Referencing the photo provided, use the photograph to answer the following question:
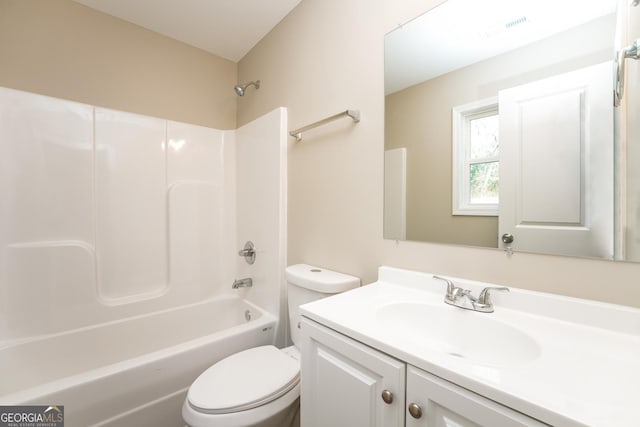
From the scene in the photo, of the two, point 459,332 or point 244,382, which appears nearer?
point 459,332

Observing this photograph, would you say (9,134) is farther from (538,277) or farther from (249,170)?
(538,277)

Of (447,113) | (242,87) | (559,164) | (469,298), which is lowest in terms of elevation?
(469,298)

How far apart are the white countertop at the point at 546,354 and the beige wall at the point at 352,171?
0.19 ft

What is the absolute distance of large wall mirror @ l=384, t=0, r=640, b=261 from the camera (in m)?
0.74

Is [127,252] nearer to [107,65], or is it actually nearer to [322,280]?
[107,65]

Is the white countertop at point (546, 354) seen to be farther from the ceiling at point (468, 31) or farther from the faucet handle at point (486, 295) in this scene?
the ceiling at point (468, 31)

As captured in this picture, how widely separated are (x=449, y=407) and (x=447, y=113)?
978mm

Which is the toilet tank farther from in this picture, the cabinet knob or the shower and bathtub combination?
the cabinet knob

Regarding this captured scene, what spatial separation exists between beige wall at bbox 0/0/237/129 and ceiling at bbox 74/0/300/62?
0.09 m

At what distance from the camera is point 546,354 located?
63 centimetres

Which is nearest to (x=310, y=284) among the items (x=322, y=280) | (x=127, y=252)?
(x=322, y=280)

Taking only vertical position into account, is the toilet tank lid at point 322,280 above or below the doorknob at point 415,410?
above

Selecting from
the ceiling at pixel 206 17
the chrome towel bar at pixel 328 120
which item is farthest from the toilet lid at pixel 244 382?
the ceiling at pixel 206 17

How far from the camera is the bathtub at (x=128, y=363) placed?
1.07m
